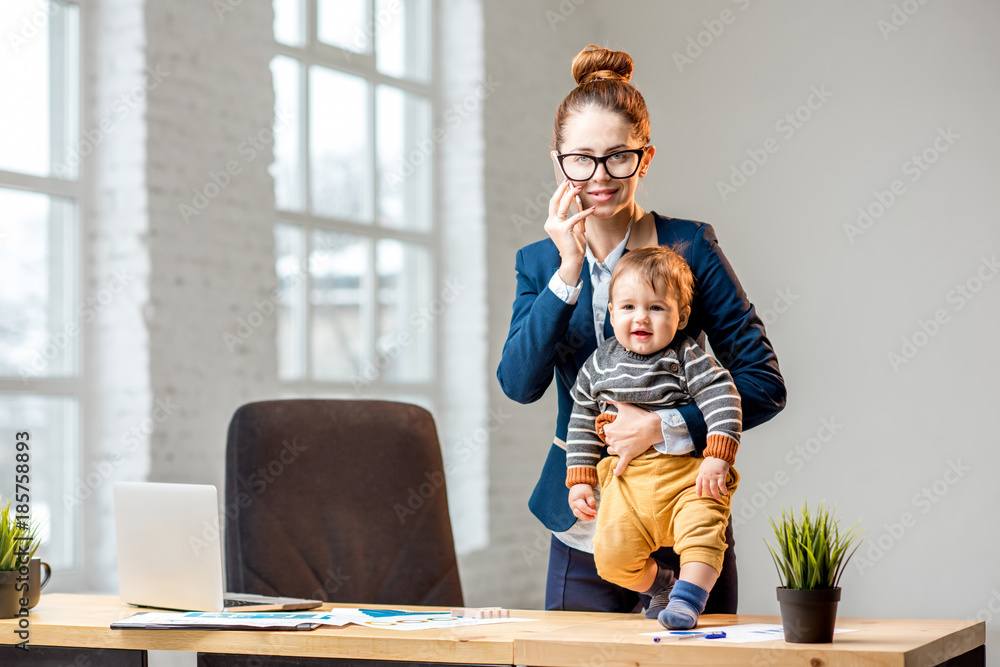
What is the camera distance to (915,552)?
467cm

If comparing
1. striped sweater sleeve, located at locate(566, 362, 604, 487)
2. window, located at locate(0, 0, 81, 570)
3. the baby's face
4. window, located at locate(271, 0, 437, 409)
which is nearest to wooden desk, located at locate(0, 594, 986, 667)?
striped sweater sleeve, located at locate(566, 362, 604, 487)

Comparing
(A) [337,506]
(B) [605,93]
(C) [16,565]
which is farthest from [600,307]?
(C) [16,565]

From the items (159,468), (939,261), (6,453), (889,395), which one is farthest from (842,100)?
(6,453)

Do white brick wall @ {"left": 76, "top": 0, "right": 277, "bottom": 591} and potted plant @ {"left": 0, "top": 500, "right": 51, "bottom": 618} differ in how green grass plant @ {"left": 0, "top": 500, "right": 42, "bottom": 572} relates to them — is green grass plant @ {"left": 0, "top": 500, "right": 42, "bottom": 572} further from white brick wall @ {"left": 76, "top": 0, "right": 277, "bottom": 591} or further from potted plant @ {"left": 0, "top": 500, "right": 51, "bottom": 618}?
white brick wall @ {"left": 76, "top": 0, "right": 277, "bottom": 591}

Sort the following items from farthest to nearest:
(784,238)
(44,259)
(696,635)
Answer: (784,238), (44,259), (696,635)

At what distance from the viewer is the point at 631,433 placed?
1.69 metres

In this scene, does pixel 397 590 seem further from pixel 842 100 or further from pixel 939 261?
pixel 842 100

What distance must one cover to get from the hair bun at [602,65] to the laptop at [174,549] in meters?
0.97

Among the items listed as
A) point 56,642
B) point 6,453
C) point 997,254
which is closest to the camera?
point 56,642

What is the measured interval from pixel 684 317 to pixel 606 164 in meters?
0.29

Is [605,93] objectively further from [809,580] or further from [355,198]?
[355,198]

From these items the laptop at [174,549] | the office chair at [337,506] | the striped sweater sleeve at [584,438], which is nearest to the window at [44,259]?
the office chair at [337,506]

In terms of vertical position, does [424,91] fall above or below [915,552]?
above

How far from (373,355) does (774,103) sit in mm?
2323
